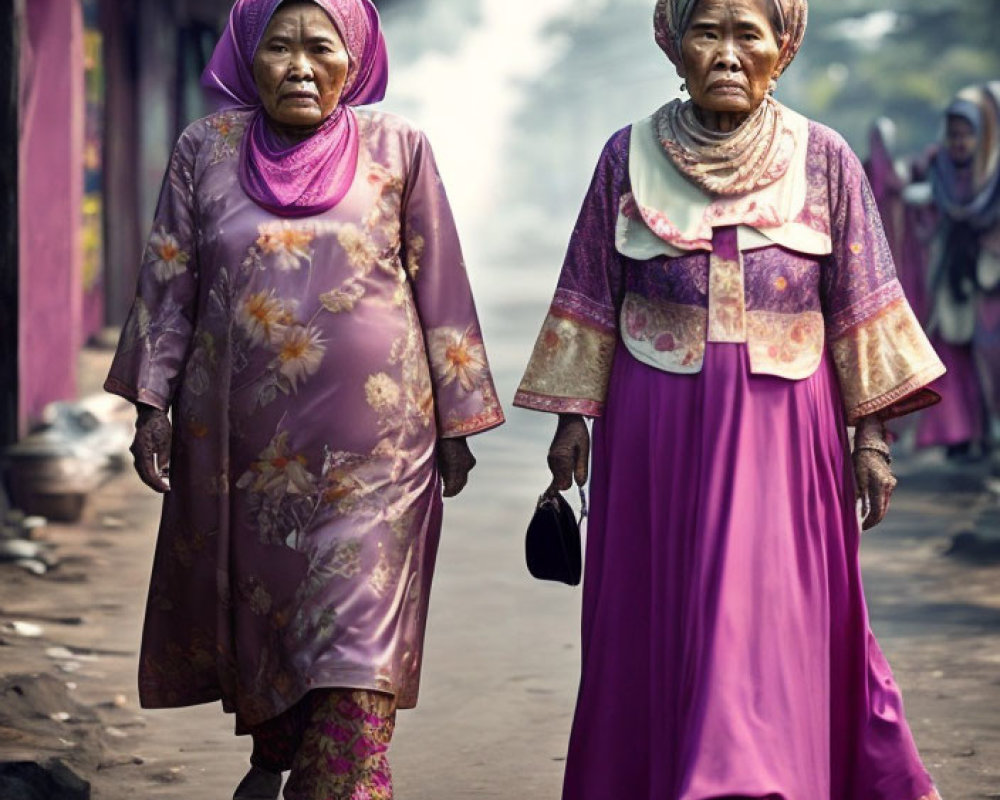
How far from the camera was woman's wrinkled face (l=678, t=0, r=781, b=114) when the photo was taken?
16.6 feet

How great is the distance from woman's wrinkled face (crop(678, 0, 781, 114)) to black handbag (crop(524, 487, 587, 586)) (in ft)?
3.23

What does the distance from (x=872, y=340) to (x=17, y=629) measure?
4193 millimetres

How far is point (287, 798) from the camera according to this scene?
5.41 metres

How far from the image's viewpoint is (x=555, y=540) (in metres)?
5.43

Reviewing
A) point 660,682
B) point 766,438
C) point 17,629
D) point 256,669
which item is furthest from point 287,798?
point 17,629

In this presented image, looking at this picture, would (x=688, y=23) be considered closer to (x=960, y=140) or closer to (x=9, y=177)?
(x=9, y=177)

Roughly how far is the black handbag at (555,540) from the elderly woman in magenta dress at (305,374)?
0.90 feet

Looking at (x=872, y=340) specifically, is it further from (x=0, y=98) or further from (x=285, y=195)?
(x=0, y=98)

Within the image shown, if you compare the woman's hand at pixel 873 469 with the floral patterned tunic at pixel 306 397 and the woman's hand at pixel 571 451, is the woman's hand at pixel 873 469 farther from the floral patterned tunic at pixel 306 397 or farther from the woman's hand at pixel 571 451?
the floral patterned tunic at pixel 306 397

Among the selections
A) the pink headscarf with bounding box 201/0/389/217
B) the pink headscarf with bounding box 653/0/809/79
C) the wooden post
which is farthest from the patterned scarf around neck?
the wooden post

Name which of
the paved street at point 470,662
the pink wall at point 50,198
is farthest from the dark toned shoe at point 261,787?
the pink wall at point 50,198

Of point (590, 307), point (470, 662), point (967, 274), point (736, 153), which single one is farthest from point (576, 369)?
point (967, 274)

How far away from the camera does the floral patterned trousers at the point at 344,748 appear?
5.26 meters

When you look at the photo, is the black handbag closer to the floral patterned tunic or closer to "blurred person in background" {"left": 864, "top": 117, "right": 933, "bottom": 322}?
the floral patterned tunic
